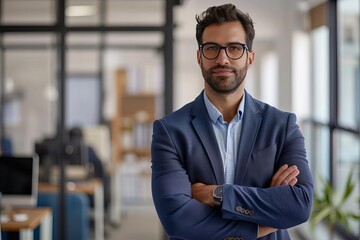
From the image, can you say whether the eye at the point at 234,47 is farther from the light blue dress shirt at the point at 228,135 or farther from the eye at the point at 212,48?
the light blue dress shirt at the point at 228,135

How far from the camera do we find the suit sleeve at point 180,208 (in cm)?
168

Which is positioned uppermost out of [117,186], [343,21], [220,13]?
[343,21]

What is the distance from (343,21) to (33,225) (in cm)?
274

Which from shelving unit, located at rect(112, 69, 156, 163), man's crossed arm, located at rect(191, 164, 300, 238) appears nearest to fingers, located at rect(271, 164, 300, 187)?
man's crossed arm, located at rect(191, 164, 300, 238)

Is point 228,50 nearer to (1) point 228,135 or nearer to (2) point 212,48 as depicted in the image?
(2) point 212,48

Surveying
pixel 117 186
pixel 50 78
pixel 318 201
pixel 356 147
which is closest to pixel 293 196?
pixel 318 201

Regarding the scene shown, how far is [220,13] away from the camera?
1.72m

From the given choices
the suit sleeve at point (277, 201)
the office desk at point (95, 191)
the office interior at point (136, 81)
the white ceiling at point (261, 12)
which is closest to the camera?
the suit sleeve at point (277, 201)

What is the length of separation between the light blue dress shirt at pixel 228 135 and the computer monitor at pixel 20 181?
2932mm

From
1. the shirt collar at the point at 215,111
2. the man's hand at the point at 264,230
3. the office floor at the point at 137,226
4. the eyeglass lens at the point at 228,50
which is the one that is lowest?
the office floor at the point at 137,226

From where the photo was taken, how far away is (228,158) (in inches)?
68.7

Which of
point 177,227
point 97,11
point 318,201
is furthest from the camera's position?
point 97,11

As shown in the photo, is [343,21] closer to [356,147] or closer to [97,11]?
[356,147]

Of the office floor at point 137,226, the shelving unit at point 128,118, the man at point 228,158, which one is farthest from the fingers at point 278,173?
the shelving unit at point 128,118
